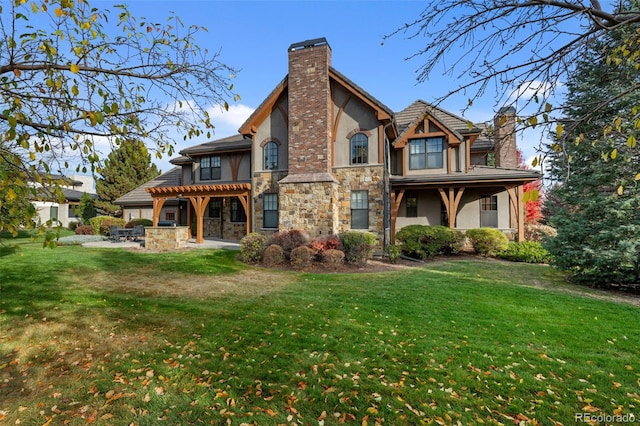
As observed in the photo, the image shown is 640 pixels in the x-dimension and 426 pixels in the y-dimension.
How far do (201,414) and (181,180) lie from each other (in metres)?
20.9

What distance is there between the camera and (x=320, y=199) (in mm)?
13656

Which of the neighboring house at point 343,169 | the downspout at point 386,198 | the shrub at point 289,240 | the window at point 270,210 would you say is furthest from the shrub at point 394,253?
the window at point 270,210

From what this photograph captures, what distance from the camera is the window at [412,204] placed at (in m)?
17.2

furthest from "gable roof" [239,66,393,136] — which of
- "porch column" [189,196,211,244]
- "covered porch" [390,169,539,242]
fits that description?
"porch column" [189,196,211,244]

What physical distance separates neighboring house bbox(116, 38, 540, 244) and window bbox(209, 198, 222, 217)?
56 centimetres

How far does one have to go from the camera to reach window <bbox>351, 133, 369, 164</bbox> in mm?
14586

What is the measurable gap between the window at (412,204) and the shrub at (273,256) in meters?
8.80

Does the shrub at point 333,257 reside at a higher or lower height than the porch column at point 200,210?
lower

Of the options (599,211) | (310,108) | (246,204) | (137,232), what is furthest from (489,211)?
(137,232)

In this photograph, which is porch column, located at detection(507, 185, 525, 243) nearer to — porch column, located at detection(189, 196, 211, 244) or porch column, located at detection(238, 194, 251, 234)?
porch column, located at detection(238, 194, 251, 234)

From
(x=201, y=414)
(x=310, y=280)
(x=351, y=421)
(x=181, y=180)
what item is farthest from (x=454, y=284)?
(x=181, y=180)

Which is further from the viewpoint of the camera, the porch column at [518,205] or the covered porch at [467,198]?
the covered porch at [467,198]

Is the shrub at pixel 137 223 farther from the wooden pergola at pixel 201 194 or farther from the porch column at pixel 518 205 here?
the porch column at pixel 518 205

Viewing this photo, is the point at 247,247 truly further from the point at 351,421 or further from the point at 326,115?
the point at 351,421
